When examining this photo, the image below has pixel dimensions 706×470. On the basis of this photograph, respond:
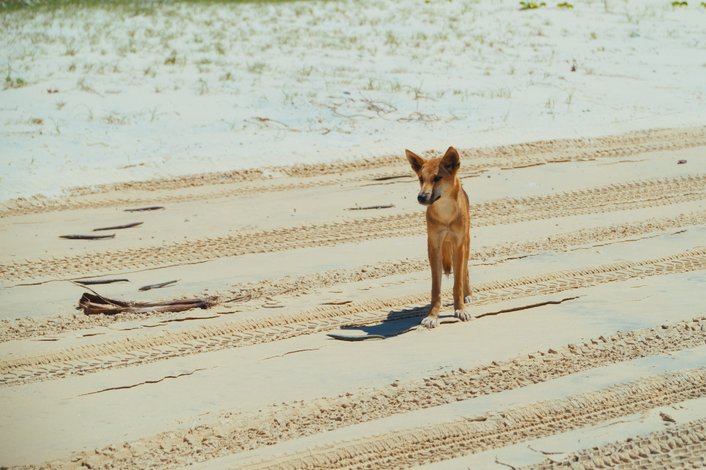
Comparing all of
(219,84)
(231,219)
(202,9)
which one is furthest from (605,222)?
(202,9)

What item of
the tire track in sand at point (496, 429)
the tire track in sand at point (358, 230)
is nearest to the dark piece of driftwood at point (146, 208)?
the tire track in sand at point (358, 230)

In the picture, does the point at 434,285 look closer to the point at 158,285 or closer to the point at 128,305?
the point at 128,305

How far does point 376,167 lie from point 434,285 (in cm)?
509

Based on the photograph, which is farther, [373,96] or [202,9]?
[202,9]

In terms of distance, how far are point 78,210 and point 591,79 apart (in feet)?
27.1

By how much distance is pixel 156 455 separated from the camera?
17.4 ft

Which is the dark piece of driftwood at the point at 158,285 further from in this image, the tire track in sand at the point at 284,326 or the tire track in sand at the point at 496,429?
the tire track in sand at the point at 496,429

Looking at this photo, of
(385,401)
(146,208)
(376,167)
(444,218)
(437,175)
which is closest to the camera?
(385,401)

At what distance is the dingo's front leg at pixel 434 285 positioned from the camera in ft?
Answer: 23.7

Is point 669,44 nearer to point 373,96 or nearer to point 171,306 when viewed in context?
point 373,96

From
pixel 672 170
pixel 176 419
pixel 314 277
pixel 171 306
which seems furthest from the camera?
pixel 672 170

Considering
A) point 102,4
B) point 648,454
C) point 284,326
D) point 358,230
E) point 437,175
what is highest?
point 102,4

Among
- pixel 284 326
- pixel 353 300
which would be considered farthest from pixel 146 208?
pixel 284 326

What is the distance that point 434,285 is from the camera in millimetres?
7199
